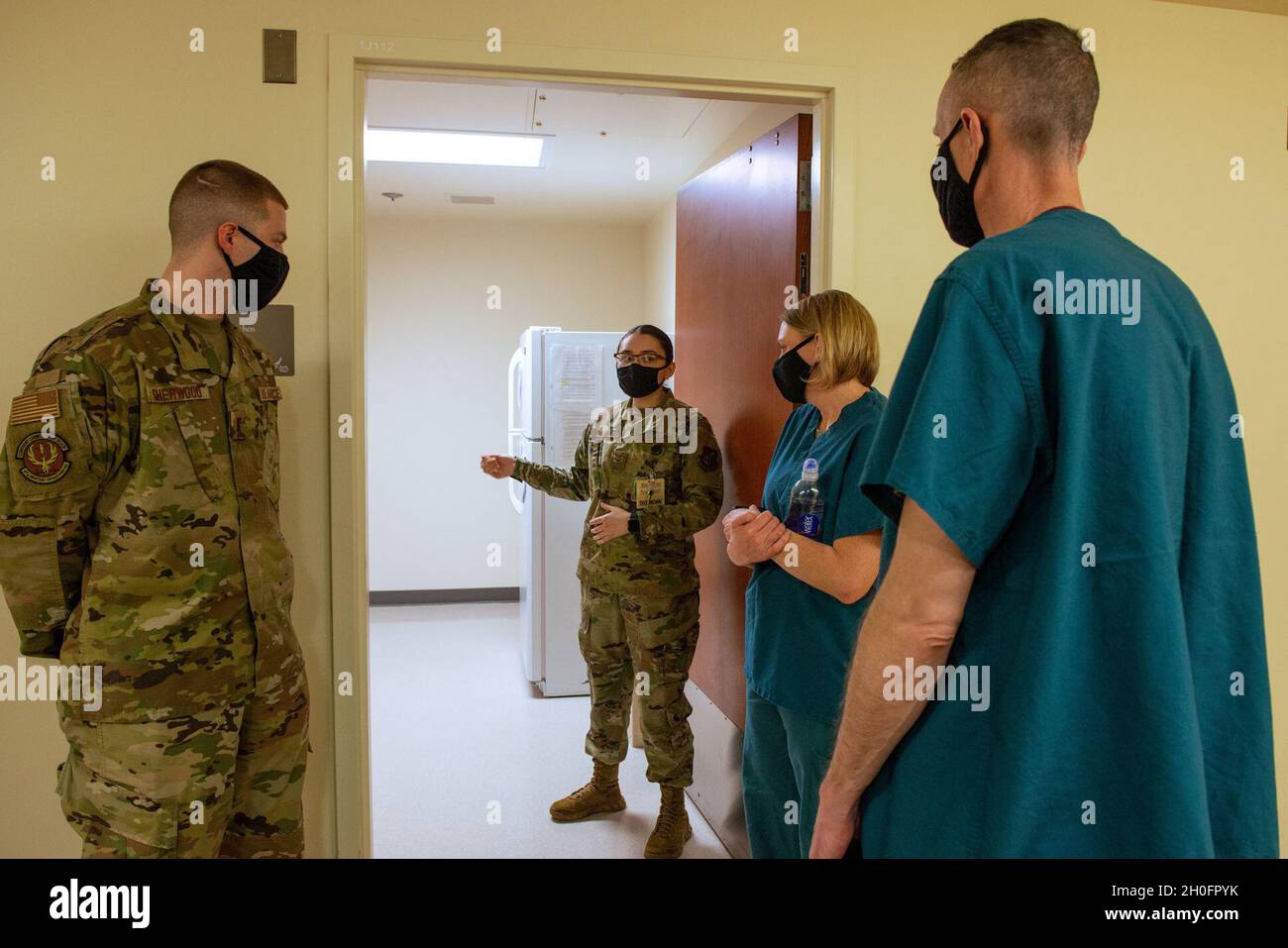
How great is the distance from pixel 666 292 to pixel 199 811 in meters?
4.17

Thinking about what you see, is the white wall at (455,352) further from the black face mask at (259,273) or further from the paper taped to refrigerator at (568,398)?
the black face mask at (259,273)

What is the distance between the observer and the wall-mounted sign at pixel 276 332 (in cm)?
184

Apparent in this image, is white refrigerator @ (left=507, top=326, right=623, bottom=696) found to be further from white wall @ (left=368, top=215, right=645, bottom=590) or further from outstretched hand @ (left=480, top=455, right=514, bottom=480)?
white wall @ (left=368, top=215, right=645, bottom=590)

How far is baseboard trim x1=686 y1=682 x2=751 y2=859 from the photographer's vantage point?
2498 mm

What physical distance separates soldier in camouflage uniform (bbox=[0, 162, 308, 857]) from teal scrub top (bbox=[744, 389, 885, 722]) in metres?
0.99

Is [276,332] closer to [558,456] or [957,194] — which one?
[957,194]

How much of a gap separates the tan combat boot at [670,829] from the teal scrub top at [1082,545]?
1.79 metres

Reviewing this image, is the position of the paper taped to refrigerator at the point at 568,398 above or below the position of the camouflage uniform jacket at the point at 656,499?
above

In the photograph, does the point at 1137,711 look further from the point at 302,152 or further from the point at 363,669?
the point at 302,152

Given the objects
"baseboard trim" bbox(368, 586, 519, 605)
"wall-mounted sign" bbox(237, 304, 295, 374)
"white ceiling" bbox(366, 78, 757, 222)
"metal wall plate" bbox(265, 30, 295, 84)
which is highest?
"white ceiling" bbox(366, 78, 757, 222)

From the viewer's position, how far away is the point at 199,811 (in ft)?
4.79

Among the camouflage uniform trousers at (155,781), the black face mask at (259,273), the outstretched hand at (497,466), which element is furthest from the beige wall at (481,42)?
the outstretched hand at (497,466)

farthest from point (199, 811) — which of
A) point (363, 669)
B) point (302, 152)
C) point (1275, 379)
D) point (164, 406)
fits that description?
point (1275, 379)

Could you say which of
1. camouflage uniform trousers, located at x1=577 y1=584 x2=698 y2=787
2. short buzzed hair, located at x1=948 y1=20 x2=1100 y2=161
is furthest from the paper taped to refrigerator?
short buzzed hair, located at x1=948 y1=20 x2=1100 y2=161
